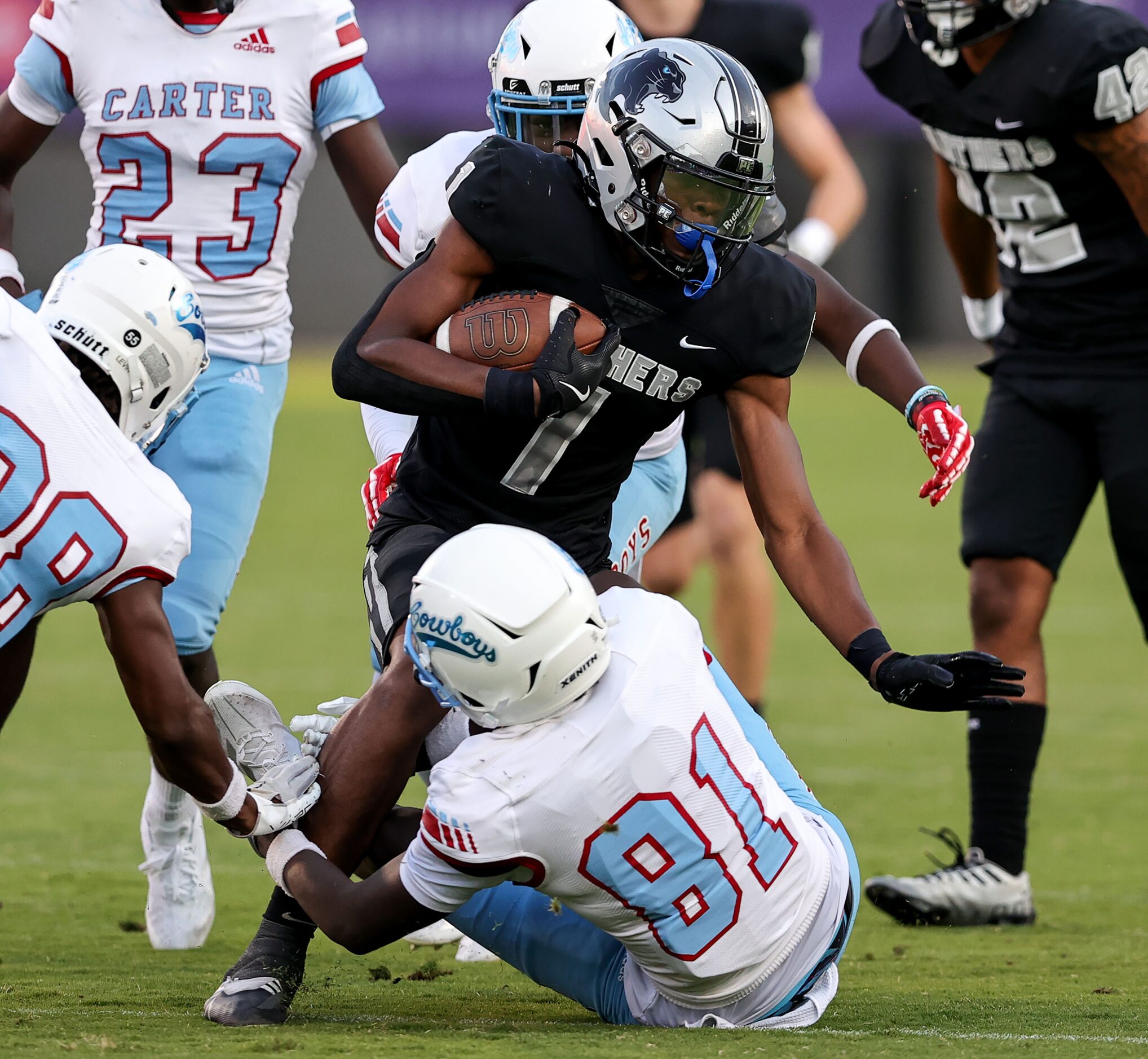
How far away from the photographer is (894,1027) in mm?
3240

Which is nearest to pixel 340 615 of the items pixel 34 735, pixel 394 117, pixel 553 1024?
pixel 34 735

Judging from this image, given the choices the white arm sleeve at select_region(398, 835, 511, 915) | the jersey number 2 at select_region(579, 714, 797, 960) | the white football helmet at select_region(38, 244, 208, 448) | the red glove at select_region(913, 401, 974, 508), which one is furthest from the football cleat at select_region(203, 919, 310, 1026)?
the red glove at select_region(913, 401, 974, 508)

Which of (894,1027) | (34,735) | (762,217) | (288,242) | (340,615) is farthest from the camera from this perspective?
(340,615)

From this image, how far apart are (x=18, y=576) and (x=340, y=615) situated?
22.1ft

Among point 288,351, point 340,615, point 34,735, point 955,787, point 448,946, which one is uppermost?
point 288,351

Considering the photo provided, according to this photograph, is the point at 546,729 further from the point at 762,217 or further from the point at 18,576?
the point at 762,217

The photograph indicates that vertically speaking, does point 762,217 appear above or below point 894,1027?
above

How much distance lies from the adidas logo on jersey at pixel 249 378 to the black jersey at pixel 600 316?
1039mm

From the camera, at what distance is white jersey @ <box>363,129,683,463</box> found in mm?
4203

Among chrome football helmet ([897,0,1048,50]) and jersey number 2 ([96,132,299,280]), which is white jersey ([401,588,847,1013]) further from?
chrome football helmet ([897,0,1048,50])

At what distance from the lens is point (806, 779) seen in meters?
6.35

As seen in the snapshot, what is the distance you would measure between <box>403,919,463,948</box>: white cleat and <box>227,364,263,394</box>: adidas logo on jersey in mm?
1424

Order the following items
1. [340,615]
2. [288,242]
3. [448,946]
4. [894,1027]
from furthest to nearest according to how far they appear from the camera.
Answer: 1. [340,615]
2. [288,242]
3. [448,946]
4. [894,1027]

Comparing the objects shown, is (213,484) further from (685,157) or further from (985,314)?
(985,314)
